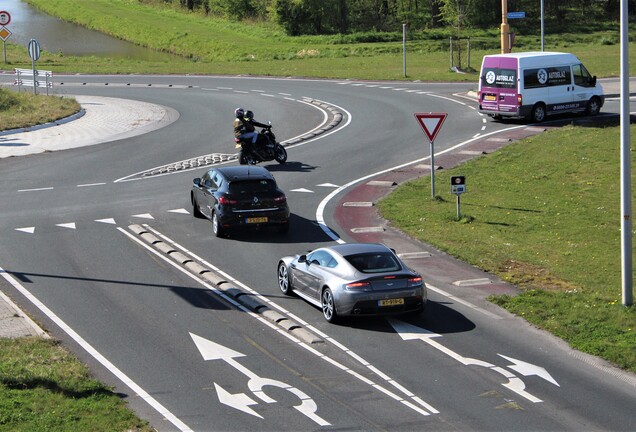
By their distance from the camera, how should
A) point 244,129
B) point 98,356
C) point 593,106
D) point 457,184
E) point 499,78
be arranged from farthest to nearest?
point 593,106
point 499,78
point 244,129
point 457,184
point 98,356

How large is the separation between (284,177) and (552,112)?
13.9 metres

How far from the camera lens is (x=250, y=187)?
2536 cm

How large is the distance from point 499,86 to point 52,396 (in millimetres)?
29423

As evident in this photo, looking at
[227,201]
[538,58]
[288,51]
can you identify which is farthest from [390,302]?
[288,51]

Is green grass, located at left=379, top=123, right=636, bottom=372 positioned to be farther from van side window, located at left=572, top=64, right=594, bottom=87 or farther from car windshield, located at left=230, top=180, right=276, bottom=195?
van side window, located at left=572, top=64, right=594, bottom=87

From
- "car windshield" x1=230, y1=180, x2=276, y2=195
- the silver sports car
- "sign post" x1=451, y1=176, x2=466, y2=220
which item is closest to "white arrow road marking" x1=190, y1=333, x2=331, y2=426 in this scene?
the silver sports car

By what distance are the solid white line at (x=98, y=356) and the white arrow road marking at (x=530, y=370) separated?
542 centimetres

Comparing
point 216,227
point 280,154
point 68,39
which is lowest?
point 216,227

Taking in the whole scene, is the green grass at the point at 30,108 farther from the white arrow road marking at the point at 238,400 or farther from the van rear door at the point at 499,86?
the white arrow road marking at the point at 238,400

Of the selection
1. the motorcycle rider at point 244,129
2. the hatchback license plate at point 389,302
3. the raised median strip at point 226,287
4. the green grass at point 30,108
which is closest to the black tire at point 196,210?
the raised median strip at point 226,287

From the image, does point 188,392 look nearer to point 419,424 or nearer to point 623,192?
point 419,424

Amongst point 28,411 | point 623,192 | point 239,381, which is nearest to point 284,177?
point 623,192

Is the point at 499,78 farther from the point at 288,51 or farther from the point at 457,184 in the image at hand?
the point at 288,51

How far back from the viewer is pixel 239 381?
15.5 meters
